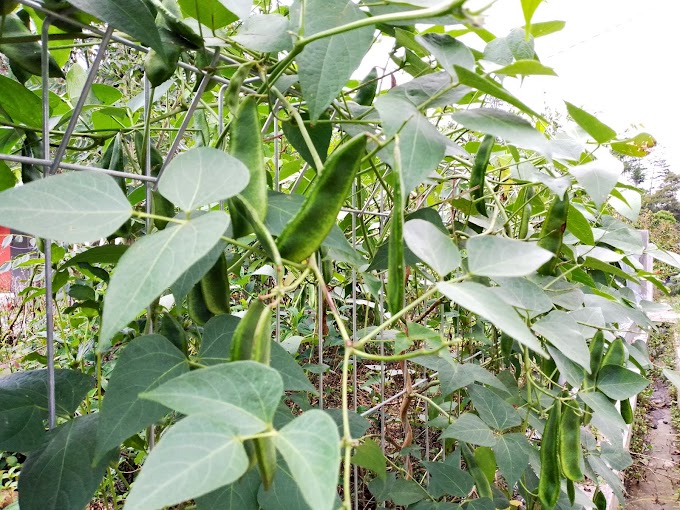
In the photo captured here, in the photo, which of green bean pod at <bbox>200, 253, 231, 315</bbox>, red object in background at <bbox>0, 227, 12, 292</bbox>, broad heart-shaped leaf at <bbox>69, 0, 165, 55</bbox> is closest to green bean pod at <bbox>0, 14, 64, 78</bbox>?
broad heart-shaped leaf at <bbox>69, 0, 165, 55</bbox>

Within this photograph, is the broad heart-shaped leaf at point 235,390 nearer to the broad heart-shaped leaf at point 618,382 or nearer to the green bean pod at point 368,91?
the green bean pod at point 368,91

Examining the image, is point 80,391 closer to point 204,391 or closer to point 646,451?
point 204,391

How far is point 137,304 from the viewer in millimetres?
236

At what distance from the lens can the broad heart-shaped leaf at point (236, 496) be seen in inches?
14.7

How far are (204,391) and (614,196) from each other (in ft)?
2.72

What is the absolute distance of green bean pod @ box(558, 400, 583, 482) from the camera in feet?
2.28

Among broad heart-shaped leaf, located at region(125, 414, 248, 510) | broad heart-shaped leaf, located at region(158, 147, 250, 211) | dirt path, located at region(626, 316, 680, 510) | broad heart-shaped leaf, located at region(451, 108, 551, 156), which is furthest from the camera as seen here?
dirt path, located at region(626, 316, 680, 510)

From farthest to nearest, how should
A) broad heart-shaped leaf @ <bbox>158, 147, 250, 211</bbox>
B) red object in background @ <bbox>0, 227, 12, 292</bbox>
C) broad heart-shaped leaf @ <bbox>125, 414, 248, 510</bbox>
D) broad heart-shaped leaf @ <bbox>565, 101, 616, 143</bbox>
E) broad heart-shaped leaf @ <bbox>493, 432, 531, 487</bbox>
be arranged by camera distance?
red object in background @ <bbox>0, 227, 12, 292</bbox>, broad heart-shaped leaf @ <bbox>493, 432, 531, 487</bbox>, broad heart-shaped leaf @ <bbox>565, 101, 616, 143</bbox>, broad heart-shaped leaf @ <bbox>158, 147, 250, 211</bbox>, broad heart-shaped leaf @ <bbox>125, 414, 248, 510</bbox>

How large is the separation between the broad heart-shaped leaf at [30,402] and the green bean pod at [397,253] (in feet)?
0.93

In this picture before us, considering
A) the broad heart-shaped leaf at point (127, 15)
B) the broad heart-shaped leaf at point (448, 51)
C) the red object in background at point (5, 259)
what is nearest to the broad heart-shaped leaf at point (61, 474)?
the broad heart-shaped leaf at point (127, 15)

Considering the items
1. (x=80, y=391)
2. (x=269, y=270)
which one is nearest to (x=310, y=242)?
(x=80, y=391)

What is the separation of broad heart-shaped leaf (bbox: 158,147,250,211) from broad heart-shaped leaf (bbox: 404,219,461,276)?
0.50ft

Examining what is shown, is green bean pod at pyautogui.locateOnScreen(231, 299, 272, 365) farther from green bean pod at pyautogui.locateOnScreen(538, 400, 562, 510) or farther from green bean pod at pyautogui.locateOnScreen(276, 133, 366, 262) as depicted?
green bean pod at pyautogui.locateOnScreen(538, 400, 562, 510)

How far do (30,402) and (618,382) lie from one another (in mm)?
750
